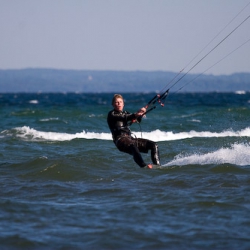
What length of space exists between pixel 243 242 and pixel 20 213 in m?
2.81

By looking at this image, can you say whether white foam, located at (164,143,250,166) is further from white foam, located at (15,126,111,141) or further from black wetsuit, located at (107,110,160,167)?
white foam, located at (15,126,111,141)

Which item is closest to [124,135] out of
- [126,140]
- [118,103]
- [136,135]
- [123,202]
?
[126,140]

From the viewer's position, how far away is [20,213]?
26.2 feet

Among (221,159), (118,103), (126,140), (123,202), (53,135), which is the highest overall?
(118,103)

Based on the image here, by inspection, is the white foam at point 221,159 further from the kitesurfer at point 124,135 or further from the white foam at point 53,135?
the white foam at point 53,135

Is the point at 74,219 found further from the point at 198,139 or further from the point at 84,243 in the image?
the point at 198,139

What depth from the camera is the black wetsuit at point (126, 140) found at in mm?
10953

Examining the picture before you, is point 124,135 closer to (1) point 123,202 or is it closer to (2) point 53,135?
(1) point 123,202

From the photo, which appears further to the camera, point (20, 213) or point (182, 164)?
point (182, 164)

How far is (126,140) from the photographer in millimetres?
11031

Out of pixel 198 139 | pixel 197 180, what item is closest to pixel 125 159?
pixel 197 180

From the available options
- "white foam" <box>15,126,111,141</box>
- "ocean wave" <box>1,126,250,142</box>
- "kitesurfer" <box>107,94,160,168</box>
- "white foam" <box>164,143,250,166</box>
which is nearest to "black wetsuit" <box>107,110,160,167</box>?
"kitesurfer" <box>107,94,160,168</box>

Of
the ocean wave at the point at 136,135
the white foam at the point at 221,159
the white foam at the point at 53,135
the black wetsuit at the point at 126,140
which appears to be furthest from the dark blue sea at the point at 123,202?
the ocean wave at the point at 136,135

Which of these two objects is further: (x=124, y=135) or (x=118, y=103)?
(x=124, y=135)
